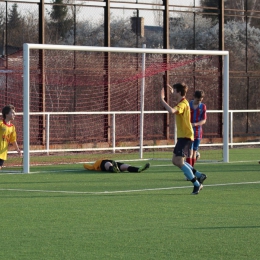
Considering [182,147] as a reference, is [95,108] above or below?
above

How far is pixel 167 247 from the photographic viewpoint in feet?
28.6

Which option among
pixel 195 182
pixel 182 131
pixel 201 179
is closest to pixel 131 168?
pixel 201 179

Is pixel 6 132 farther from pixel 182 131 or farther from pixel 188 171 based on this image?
pixel 188 171

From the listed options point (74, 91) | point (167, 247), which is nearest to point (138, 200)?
point (167, 247)

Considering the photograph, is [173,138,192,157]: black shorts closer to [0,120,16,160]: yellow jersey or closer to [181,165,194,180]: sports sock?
[181,165,194,180]: sports sock

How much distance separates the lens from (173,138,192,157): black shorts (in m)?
14.0

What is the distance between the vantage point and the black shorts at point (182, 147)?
46.0 ft

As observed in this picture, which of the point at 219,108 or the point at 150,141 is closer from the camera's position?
the point at 150,141

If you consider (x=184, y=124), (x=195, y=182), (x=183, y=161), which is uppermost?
(x=184, y=124)

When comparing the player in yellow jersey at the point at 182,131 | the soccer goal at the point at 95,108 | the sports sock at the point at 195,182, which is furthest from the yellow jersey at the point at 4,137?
the sports sock at the point at 195,182

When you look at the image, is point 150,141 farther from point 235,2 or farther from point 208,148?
point 235,2

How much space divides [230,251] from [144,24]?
68.0 feet

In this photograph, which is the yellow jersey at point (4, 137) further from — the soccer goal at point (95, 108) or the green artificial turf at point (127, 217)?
the soccer goal at point (95, 108)

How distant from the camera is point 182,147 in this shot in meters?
14.1
